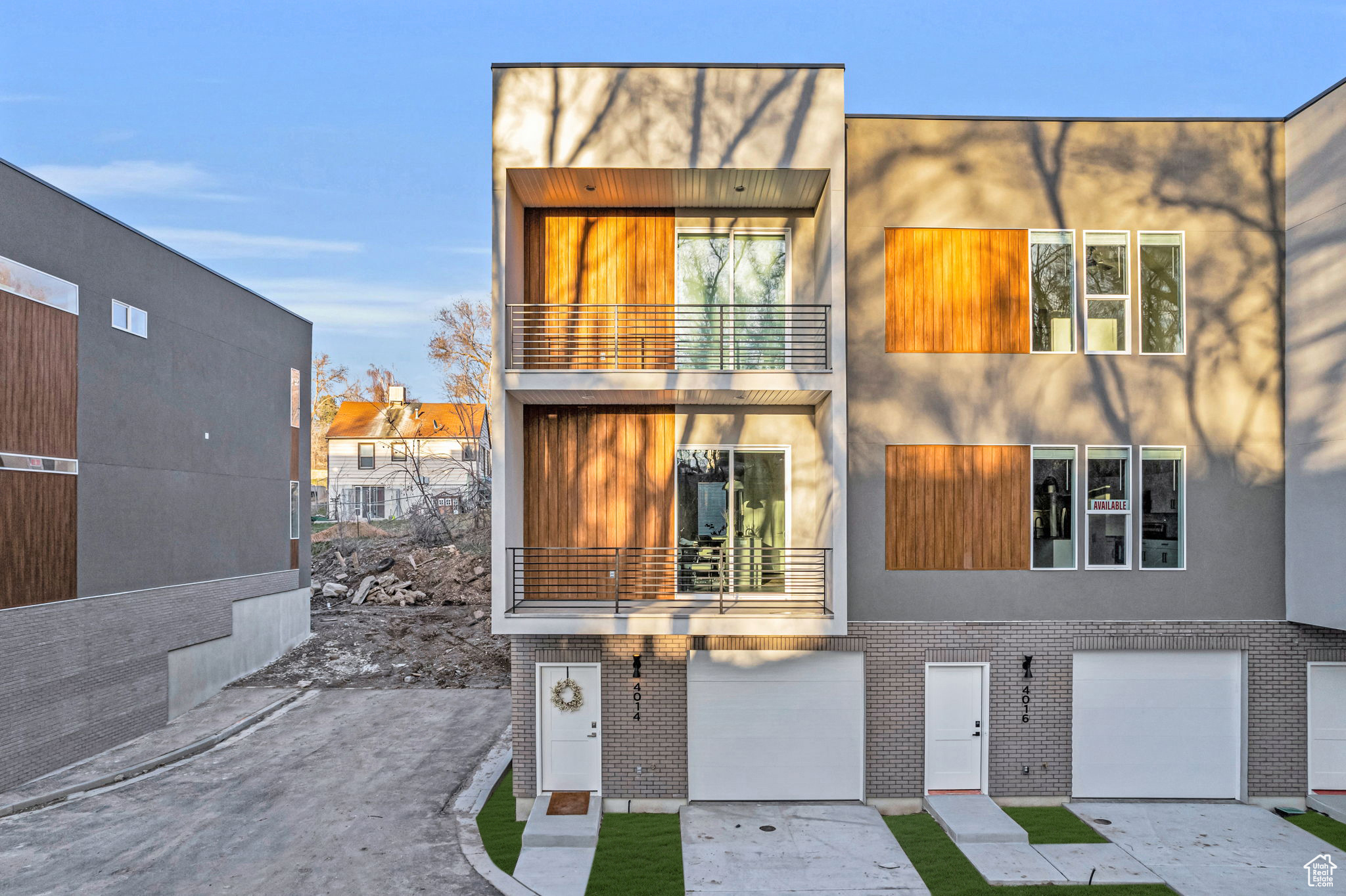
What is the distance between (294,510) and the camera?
2177 cm

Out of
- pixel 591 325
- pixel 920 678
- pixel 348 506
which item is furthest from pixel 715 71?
pixel 348 506

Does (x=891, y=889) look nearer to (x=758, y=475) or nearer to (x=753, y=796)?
(x=753, y=796)

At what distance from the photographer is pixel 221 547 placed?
1811 centimetres

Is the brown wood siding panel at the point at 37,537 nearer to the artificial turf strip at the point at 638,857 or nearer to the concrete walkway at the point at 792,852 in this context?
the artificial turf strip at the point at 638,857

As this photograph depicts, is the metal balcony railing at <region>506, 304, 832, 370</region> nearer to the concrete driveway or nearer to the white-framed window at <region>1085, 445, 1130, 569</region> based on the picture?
the white-framed window at <region>1085, 445, 1130, 569</region>

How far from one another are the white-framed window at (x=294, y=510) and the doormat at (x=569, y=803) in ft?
45.8

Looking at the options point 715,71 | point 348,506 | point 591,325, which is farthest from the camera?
point 348,506

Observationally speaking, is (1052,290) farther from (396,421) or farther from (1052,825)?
(396,421)

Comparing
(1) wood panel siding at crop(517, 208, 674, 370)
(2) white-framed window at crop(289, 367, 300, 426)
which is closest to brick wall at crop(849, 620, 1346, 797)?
(1) wood panel siding at crop(517, 208, 674, 370)

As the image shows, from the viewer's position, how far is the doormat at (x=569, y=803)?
34.5ft

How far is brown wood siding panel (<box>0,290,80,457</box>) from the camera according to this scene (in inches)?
478

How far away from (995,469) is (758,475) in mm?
3361

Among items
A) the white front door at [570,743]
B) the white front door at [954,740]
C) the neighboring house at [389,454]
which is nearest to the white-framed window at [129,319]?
the white front door at [570,743]

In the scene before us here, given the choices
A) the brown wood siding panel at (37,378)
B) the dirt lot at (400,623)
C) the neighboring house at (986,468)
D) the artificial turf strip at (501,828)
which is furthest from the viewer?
the dirt lot at (400,623)
